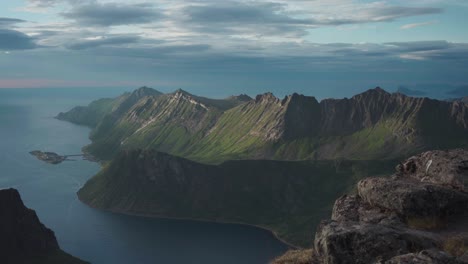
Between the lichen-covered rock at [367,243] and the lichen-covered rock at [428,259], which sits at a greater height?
the lichen-covered rock at [428,259]

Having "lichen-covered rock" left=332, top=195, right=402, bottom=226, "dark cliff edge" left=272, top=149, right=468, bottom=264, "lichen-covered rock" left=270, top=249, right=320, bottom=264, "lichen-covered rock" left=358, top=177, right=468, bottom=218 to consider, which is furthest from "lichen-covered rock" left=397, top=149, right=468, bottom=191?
"lichen-covered rock" left=270, top=249, right=320, bottom=264

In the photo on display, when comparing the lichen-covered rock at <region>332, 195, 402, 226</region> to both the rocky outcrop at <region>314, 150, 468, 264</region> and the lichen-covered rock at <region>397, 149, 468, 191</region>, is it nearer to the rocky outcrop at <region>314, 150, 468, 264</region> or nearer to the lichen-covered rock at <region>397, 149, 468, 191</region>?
the rocky outcrop at <region>314, 150, 468, 264</region>

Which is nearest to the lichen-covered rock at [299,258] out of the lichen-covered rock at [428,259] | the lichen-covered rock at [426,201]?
the lichen-covered rock at [428,259]

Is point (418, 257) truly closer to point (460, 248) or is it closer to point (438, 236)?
point (460, 248)

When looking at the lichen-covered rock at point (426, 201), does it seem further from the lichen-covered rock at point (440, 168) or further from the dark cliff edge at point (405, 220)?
the lichen-covered rock at point (440, 168)

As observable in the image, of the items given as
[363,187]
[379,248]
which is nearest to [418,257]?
[379,248]

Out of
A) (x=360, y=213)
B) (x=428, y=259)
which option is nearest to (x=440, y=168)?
(x=360, y=213)

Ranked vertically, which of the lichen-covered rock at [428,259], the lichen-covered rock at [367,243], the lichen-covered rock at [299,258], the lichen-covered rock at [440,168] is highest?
the lichen-covered rock at [440,168]
